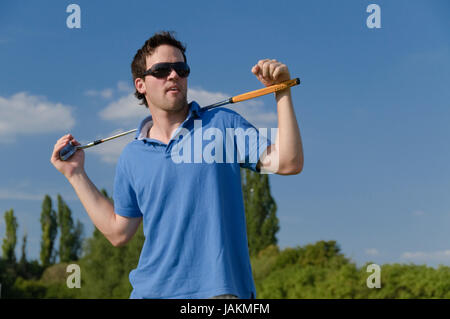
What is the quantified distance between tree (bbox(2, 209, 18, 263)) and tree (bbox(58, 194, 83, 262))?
3.78 meters

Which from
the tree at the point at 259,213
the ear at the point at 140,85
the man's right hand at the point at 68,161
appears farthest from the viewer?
the tree at the point at 259,213

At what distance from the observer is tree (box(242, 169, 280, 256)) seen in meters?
32.2

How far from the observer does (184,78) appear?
11.9ft

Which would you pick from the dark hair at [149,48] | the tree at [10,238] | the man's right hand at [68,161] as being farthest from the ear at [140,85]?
the tree at [10,238]

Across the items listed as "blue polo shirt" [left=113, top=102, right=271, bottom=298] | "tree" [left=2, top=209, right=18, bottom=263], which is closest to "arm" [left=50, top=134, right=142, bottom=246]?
"blue polo shirt" [left=113, top=102, right=271, bottom=298]

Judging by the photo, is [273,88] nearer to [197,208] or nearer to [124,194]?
[197,208]

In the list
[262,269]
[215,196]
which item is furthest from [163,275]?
[262,269]

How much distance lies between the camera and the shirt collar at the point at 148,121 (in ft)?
11.5

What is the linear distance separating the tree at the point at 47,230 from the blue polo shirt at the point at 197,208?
41.9m

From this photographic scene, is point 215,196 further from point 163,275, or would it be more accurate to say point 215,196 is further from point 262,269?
point 262,269

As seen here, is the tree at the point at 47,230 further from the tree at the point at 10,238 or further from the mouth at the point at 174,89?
the mouth at the point at 174,89

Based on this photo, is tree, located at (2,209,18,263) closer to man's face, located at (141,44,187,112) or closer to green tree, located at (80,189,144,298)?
green tree, located at (80,189,144,298)
